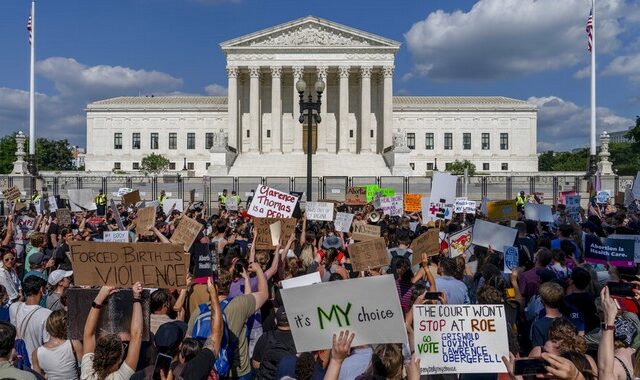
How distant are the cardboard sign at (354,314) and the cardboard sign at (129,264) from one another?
5.79 feet

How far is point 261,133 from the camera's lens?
236ft

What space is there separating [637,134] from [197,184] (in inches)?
2472

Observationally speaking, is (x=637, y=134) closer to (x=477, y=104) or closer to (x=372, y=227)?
(x=477, y=104)

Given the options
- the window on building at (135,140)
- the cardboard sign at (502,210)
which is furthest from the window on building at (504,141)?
the cardboard sign at (502,210)

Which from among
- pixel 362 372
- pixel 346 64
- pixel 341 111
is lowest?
pixel 362 372

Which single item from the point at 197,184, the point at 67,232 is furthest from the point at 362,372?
the point at 197,184

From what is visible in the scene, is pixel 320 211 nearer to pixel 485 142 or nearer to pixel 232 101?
pixel 232 101

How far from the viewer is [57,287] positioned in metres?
7.06

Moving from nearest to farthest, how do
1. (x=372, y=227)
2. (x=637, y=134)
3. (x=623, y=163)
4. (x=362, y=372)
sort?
(x=362, y=372) → (x=372, y=227) → (x=637, y=134) → (x=623, y=163)

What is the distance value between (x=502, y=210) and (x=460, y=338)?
1031 cm

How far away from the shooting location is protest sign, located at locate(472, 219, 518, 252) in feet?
30.6

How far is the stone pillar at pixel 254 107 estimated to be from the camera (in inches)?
2640

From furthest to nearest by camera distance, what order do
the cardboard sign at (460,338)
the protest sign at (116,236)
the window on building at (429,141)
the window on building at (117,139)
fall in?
the window on building at (429,141) → the window on building at (117,139) → the protest sign at (116,236) → the cardboard sign at (460,338)

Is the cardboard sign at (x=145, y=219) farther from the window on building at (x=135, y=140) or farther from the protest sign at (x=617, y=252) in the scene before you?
the window on building at (x=135, y=140)
